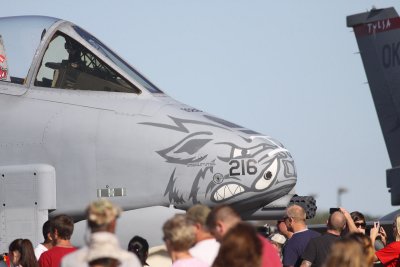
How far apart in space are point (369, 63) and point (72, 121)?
79.3 feet

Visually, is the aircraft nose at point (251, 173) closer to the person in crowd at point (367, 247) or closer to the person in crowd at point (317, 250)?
the person in crowd at point (317, 250)

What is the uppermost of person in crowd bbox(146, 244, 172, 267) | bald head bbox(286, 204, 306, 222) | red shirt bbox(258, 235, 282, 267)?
red shirt bbox(258, 235, 282, 267)

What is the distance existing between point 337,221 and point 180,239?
3.98 m

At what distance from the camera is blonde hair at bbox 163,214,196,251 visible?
7.82 meters

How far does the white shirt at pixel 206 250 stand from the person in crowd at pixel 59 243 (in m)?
1.62

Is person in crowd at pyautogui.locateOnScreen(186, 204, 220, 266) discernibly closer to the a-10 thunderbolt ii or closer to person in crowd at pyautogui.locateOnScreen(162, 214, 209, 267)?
person in crowd at pyautogui.locateOnScreen(162, 214, 209, 267)

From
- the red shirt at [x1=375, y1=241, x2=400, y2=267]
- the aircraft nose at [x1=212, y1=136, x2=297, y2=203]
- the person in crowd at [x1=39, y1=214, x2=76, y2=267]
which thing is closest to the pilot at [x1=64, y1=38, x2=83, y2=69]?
the aircraft nose at [x1=212, y1=136, x2=297, y2=203]

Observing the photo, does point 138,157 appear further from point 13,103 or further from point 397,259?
point 397,259

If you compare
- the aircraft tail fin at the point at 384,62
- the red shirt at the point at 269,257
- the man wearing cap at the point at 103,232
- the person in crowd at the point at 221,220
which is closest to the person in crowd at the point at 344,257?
the person in crowd at the point at 221,220

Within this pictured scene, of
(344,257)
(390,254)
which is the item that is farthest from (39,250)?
(344,257)

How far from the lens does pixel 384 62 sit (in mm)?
35594

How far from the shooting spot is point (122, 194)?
12.8 metres

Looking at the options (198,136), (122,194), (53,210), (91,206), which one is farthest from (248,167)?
(91,206)

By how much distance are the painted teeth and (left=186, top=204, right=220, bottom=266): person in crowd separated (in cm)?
366
